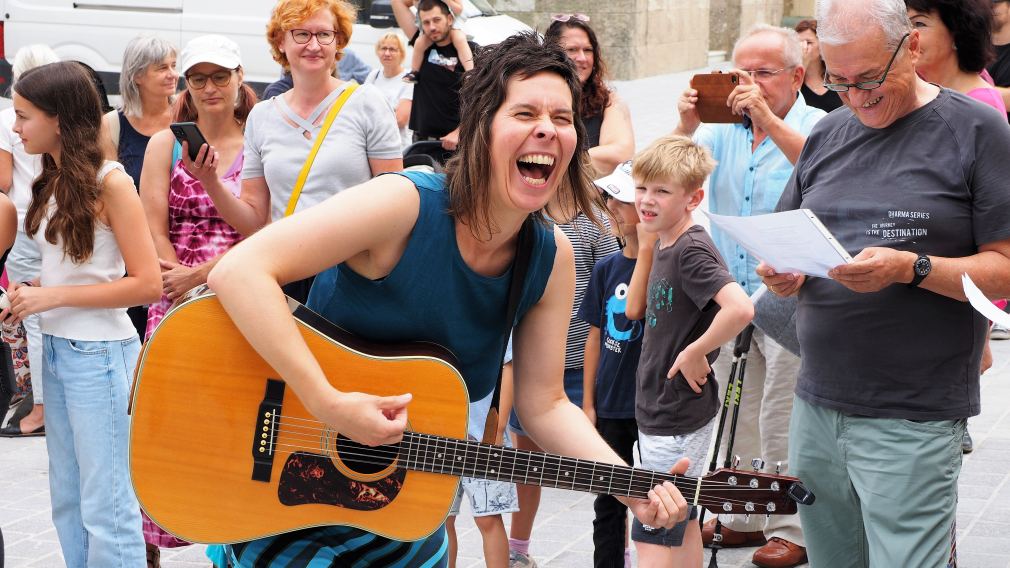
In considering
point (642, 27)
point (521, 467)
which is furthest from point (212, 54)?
point (642, 27)

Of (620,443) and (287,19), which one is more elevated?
(287,19)

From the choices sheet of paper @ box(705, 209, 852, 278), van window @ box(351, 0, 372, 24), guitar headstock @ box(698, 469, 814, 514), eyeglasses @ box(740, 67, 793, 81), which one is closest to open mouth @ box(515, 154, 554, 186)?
sheet of paper @ box(705, 209, 852, 278)

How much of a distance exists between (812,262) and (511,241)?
30.8 inches

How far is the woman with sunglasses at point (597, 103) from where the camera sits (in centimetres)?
589

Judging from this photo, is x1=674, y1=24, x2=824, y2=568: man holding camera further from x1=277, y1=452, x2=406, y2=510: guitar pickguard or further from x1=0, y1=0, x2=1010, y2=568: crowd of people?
x1=277, y1=452, x2=406, y2=510: guitar pickguard

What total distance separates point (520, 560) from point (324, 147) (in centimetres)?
189

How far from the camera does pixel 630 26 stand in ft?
66.1

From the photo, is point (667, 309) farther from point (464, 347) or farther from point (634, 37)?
point (634, 37)

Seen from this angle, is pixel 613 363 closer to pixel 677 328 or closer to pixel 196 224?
pixel 677 328

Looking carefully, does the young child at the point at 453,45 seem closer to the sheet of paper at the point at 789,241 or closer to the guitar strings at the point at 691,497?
the sheet of paper at the point at 789,241

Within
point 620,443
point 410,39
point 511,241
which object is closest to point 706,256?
point 620,443

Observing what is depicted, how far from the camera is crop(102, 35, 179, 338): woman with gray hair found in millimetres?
6316

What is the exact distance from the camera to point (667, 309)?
447 centimetres

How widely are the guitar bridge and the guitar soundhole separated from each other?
0.16 metres
